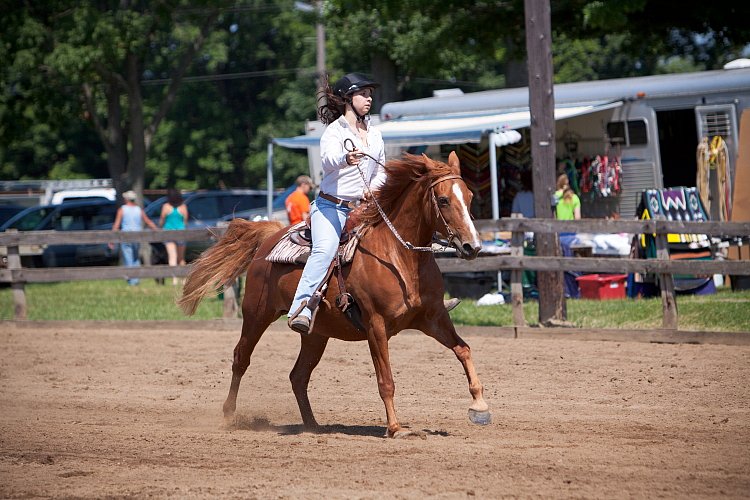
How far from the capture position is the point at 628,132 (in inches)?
678

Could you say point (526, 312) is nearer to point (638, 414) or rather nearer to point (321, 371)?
point (321, 371)

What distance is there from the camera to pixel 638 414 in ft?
26.1

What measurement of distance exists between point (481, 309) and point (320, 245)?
24.8 ft

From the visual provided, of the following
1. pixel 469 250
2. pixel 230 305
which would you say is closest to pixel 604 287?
pixel 230 305

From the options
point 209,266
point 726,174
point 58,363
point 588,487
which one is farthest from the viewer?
point 726,174

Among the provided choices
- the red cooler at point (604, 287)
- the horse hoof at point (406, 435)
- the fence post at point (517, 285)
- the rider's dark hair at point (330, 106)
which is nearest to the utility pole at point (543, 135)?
the fence post at point (517, 285)

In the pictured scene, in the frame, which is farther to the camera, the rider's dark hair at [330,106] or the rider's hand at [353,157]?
the rider's dark hair at [330,106]

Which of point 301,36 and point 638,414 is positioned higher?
point 301,36

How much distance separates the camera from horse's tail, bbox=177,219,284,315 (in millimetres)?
9203

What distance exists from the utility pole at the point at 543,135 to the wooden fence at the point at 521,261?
0.38 m

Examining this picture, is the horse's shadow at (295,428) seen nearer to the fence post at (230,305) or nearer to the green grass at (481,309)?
the green grass at (481,309)

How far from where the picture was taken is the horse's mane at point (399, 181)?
7418 millimetres

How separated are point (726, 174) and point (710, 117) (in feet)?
3.19

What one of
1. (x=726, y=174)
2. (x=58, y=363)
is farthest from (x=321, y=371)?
(x=726, y=174)
